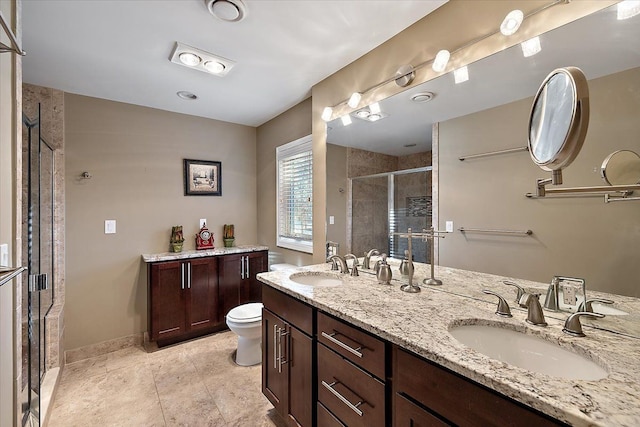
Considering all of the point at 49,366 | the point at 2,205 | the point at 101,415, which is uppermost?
the point at 2,205

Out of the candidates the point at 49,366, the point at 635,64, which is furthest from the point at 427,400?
the point at 49,366

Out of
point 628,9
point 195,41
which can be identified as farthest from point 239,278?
point 628,9

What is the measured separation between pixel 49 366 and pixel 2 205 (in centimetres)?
190

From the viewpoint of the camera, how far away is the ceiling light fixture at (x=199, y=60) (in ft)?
6.21

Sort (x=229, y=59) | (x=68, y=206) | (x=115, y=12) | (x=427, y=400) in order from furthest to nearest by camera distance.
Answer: (x=68, y=206) < (x=229, y=59) < (x=115, y=12) < (x=427, y=400)

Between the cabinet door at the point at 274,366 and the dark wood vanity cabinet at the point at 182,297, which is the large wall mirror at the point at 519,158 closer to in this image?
the cabinet door at the point at 274,366

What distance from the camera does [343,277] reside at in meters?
1.89

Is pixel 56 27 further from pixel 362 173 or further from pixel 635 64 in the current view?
pixel 635 64

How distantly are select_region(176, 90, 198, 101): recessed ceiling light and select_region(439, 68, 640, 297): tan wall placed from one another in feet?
7.52

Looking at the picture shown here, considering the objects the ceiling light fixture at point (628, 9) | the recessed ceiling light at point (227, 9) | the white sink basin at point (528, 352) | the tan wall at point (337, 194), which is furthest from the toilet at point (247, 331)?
the ceiling light fixture at point (628, 9)

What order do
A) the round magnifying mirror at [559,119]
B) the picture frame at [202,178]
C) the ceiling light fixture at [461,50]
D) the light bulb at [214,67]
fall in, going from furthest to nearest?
the picture frame at [202,178]
the light bulb at [214,67]
the ceiling light fixture at [461,50]
the round magnifying mirror at [559,119]

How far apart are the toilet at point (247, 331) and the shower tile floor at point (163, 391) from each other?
8cm

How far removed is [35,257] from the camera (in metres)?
1.84

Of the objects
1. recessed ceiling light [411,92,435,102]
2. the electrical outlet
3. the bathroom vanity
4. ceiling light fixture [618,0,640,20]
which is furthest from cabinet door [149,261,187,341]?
ceiling light fixture [618,0,640,20]
